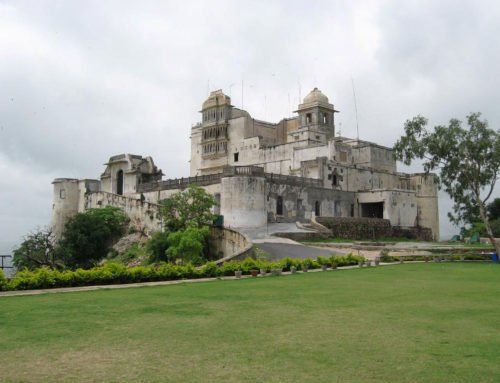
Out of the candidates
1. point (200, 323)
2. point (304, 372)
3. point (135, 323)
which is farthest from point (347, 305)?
point (304, 372)

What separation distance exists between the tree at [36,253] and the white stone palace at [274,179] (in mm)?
7354

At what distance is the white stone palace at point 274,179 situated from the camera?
45031 mm

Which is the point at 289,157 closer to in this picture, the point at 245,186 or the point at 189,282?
the point at 245,186

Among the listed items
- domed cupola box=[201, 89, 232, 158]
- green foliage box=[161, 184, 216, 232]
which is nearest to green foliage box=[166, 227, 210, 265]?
green foliage box=[161, 184, 216, 232]

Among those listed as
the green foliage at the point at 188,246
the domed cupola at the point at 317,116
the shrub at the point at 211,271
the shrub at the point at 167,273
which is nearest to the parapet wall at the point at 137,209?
the green foliage at the point at 188,246

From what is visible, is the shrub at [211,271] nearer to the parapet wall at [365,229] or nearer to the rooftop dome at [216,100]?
the parapet wall at [365,229]

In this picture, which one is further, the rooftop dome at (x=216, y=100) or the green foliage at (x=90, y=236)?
the rooftop dome at (x=216, y=100)

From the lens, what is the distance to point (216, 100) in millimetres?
67938

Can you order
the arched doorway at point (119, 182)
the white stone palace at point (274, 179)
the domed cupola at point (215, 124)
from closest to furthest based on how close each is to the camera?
the white stone palace at point (274, 179), the arched doorway at point (119, 182), the domed cupola at point (215, 124)

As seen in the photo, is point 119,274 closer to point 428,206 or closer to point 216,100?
point 428,206

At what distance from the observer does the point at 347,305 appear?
12.9 meters

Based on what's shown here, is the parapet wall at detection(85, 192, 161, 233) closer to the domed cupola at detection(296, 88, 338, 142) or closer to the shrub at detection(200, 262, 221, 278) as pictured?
the domed cupola at detection(296, 88, 338, 142)

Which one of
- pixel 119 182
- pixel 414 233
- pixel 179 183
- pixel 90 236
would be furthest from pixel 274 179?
pixel 119 182

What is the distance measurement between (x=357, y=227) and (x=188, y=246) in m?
17.6
